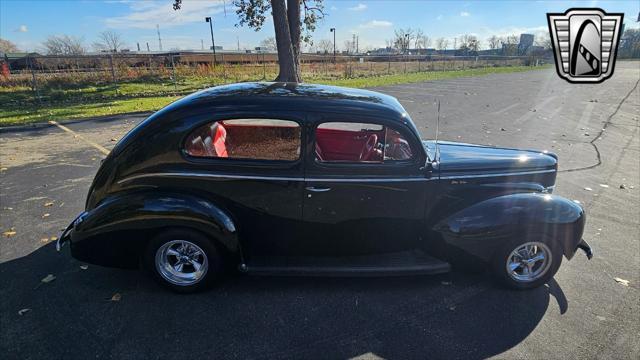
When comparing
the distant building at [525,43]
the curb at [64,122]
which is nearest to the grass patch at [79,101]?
the curb at [64,122]

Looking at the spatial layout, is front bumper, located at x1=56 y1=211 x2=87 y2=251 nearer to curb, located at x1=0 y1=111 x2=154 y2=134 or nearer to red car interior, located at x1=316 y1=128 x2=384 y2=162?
red car interior, located at x1=316 y1=128 x2=384 y2=162

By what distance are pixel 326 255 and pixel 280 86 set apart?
1777 mm

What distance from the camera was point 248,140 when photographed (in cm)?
379

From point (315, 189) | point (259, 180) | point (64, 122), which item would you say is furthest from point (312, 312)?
point (64, 122)

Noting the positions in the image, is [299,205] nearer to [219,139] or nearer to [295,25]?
[219,139]

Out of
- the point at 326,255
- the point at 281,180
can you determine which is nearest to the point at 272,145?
the point at 281,180

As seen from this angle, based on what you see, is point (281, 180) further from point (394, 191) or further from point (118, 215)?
point (118, 215)

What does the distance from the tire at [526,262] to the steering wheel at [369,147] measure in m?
1.46

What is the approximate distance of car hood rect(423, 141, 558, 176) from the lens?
3590 mm

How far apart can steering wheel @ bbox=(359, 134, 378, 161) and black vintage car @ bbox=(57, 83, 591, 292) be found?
0.01 m

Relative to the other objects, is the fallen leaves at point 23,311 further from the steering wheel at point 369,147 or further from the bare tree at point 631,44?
the bare tree at point 631,44

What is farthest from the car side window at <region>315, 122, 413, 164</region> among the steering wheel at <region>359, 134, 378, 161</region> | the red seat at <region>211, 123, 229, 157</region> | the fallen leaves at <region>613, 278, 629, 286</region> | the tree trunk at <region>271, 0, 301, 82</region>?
the tree trunk at <region>271, 0, 301, 82</region>

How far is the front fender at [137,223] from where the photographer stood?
3.21 m

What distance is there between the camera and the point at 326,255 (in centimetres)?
354
